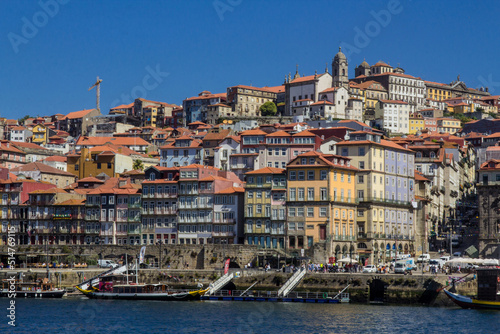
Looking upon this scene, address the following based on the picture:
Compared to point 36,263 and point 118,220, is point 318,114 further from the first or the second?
point 36,263

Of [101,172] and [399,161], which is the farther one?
[101,172]

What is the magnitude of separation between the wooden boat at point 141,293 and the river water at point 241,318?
215cm

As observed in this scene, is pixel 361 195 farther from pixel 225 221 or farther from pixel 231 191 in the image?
pixel 225 221

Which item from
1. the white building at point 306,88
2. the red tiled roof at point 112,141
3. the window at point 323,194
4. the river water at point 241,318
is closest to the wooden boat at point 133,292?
the river water at point 241,318

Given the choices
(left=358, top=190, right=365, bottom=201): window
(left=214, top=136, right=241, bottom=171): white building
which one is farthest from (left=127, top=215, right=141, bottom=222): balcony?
(left=358, top=190, right=365, bottom=201): window

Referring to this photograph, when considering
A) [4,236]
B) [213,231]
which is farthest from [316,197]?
[4,236]

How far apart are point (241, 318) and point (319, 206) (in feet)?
99.7

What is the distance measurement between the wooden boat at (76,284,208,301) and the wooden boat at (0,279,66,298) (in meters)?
2.45

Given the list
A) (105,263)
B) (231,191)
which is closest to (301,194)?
(231,191)

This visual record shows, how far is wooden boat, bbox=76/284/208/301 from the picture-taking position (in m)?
85.8

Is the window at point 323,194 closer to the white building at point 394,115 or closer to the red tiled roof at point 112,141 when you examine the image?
the red tiled roof at point 112,141

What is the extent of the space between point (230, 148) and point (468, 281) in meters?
62.5

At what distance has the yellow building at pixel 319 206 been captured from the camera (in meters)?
99.0

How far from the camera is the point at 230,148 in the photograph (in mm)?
135625
